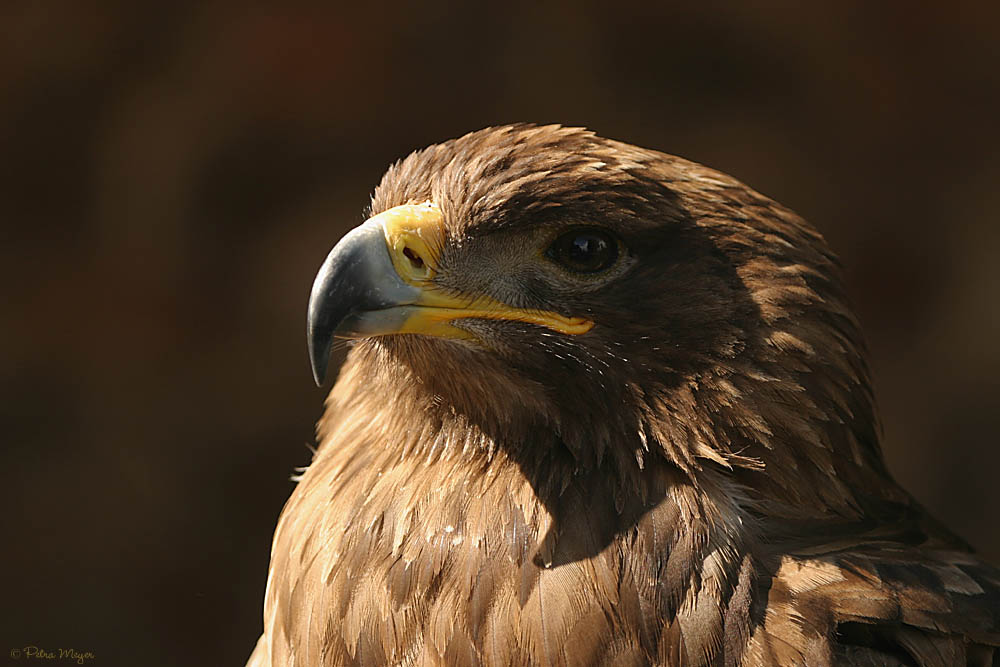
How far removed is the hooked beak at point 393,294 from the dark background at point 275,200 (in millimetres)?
2932

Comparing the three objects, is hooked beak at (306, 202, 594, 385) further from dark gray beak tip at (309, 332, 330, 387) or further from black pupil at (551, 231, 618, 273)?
black pupil at (551, 231, 618, 273)

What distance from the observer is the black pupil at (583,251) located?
241 cm

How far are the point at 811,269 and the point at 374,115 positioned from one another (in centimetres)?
313

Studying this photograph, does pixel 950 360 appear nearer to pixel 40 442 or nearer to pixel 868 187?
pixel 868 187

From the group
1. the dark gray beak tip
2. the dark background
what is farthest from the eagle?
the dark background

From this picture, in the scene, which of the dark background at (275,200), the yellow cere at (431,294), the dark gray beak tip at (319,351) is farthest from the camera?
the dark background at (275,200)

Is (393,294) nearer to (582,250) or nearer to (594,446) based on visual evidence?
(582,250)

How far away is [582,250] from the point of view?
2.41 meters

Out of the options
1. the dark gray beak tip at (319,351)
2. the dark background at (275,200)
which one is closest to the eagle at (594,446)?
the dark gray beak tip at (319,351)

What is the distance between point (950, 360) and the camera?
217 inches

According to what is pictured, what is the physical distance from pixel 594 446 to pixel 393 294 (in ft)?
1.71

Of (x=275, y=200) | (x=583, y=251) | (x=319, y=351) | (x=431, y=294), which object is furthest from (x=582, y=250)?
(x=275, y=200)

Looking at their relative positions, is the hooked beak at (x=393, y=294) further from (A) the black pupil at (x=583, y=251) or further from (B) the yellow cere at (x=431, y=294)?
(A) the black pupil at (x=583, y=251)

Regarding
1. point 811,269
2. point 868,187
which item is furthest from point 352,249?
point 868,187
